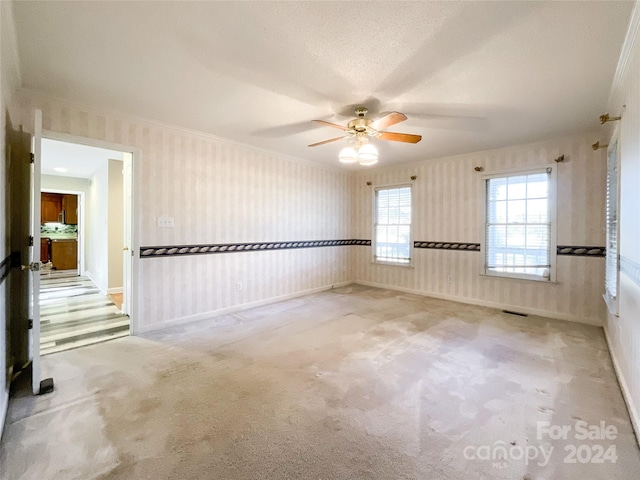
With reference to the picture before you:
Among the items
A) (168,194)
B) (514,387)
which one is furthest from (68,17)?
(514,387)

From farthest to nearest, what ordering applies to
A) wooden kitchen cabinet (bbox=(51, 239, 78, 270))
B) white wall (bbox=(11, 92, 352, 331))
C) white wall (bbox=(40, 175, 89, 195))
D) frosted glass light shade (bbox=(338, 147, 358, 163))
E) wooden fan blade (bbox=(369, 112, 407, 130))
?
wooden kitchen cabinet (bbox=(51, 239, 78, 270)) → white wall (bbox=(40, 175, 89, 195)) → white wall (bbox=(11, 92, 352, 331)) → frosted glass light shade (bbox=(338, 147, 358, 163)) → wooden fan blade (bbox=(369, 112, 407, 130))

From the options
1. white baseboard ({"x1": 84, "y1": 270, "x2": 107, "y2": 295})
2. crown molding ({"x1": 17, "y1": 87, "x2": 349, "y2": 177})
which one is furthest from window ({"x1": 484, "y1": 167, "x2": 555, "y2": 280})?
white baseboard ({"x1": 84, "y1": 270, "x2": 107, "y2": 295})

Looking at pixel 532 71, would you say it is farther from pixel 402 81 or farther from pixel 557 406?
pixel 557 406

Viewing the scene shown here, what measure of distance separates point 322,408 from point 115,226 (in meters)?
5.22

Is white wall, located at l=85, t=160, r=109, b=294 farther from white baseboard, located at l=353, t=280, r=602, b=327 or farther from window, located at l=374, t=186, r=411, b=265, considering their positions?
white baseboard, located at l=353, t=280, r=602, b=327

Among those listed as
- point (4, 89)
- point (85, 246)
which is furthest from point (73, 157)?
point (4, 89)

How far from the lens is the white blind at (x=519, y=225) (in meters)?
3.88

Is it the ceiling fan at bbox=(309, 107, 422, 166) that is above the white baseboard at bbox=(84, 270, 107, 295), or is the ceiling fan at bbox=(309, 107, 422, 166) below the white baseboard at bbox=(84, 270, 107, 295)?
above

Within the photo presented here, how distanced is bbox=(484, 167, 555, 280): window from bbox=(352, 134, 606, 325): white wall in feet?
0.34

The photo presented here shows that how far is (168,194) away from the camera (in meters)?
3.39

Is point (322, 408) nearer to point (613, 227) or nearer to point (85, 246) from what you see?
point (613, 227)

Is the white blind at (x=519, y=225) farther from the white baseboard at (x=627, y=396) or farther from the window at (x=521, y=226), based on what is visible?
the white baseboard at (x=627, y=396)

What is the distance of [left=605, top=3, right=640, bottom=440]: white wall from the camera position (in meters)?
1.72

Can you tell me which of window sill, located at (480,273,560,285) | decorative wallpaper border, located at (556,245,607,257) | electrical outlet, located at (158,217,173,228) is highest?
electrical outlet, located at (158,217,173,228)
